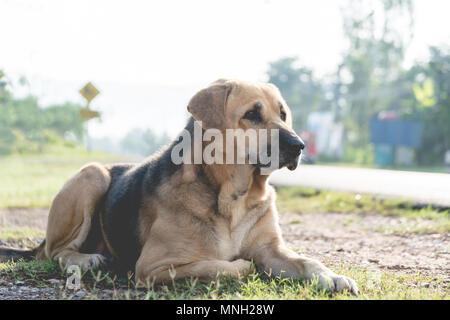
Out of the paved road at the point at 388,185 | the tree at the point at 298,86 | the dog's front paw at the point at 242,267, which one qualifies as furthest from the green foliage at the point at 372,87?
the dog's front paw at the point at 242,267

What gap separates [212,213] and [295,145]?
84 centimetres

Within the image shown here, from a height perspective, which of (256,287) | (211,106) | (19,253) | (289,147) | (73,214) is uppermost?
(211,106)

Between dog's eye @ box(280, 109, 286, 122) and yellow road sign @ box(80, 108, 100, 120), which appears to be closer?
dog's eye @ box(280, 109, 286, 122)

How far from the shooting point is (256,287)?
323 centimetres

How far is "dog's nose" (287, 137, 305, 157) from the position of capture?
3520 millimetres

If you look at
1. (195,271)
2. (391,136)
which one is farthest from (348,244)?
(391,136)

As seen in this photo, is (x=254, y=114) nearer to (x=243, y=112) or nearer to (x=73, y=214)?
(x=243, y=112)

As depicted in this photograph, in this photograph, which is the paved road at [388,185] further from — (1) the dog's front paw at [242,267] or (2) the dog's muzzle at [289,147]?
(1) the dog's front paw at [242,267]

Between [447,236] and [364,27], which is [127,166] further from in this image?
[364,27]

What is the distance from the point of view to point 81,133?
68.3 feet

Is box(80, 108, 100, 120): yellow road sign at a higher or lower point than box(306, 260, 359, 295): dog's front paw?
higher

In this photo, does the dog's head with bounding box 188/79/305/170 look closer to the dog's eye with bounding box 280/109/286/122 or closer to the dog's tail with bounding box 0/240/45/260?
the dog's eye with bounding box 280/109/286/122

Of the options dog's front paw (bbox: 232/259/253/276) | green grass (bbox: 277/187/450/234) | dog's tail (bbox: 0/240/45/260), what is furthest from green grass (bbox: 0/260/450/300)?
green grass (bbox: 277/187/450/234)

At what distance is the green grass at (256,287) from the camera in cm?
304
